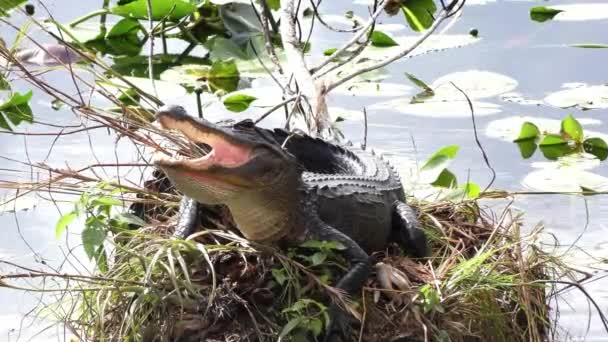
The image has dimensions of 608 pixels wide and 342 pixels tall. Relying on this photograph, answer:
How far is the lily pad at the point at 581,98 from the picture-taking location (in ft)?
8.36

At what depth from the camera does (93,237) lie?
1.35 metres

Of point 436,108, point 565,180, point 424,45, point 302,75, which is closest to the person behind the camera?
point 302,75

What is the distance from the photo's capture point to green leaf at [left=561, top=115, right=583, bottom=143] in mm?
2312

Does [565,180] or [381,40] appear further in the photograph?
[381,40]

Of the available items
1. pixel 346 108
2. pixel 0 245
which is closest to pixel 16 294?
pixel 0 245

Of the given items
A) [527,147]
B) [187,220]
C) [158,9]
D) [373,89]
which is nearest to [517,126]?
[527,147]

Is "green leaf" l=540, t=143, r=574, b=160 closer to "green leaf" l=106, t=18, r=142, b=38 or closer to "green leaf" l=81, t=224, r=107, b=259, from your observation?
"green leaf" l=106, t=18, r=142, b=38

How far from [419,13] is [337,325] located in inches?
69.0

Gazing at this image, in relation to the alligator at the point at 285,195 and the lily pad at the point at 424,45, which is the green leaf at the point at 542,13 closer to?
the lily pad at the point at 424,45

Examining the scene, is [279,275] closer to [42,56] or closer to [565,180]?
[565,180]

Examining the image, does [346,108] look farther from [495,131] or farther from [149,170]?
[149,170]

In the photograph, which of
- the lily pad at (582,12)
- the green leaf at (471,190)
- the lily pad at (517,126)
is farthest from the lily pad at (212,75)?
the lily pad at (582,12)

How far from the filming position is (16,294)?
1.71 m

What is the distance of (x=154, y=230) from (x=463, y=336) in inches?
16.0
